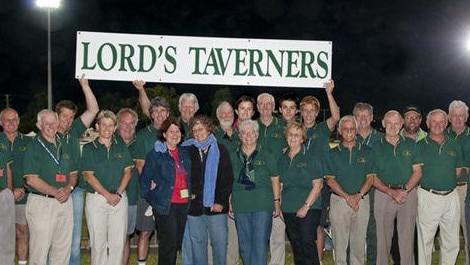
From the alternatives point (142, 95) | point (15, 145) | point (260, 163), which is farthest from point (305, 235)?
point (15, 145)

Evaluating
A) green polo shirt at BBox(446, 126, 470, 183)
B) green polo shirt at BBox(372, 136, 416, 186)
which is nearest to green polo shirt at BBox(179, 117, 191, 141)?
green polo shirt at BBox(372, 136, 416, 186)

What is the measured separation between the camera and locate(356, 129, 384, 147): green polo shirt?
8.15 metres

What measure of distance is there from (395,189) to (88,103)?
381cm

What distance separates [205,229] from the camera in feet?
23.9

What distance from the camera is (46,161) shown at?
23.4 feet

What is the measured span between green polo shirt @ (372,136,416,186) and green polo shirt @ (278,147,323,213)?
912mm

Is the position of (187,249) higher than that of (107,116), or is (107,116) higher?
(107,116)

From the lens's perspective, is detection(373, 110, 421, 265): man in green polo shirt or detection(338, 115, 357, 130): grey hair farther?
detection(373, 110, 421, 265): man in green polo shirt

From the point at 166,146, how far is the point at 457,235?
3727mm

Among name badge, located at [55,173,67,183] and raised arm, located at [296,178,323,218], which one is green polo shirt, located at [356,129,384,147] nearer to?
raised arm, located at [296,178,323,218]

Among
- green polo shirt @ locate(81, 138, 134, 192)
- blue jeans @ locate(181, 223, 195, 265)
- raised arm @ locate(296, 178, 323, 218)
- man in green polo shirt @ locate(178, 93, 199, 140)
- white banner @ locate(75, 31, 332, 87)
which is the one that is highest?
white banner @ locate(75, 31, 332, 87)

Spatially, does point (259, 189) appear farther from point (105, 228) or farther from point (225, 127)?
point (105, 228)

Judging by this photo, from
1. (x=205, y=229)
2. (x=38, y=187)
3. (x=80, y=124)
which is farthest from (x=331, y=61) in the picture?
(x=38, y=187)

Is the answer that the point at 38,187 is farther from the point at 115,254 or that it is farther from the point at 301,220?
the point at 301,220
